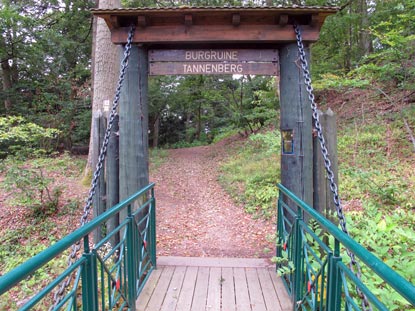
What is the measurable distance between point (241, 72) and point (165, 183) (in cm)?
620

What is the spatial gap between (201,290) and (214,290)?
14 cm

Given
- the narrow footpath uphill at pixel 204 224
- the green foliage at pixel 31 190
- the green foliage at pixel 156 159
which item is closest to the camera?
the narrow footpath uphill at pixel 204 224

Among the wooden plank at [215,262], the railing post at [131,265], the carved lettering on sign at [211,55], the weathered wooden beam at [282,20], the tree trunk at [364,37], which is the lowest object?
the wooden plank at [215,262]

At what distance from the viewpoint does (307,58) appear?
3.74 meters

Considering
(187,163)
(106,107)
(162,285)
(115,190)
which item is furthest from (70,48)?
(162,285)

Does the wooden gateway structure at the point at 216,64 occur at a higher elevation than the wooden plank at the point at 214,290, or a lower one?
higher

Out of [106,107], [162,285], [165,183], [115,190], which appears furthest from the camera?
[165,183]

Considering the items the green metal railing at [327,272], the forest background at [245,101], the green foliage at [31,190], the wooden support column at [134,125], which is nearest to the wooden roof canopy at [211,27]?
the wooden support column at [134,125]

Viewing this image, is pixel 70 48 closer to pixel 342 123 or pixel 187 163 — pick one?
pixel 187 163

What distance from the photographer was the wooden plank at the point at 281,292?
3096mm

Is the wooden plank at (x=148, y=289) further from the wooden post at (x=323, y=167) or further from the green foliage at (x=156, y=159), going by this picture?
the green foliage at (x=156, y=159)

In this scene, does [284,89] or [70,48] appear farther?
[70,48]

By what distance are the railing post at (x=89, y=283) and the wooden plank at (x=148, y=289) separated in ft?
3.89

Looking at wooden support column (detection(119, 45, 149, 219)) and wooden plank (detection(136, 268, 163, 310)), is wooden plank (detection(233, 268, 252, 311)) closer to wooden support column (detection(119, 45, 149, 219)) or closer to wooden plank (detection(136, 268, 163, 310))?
wooden plank (detection(136, 268, 163, 310))
